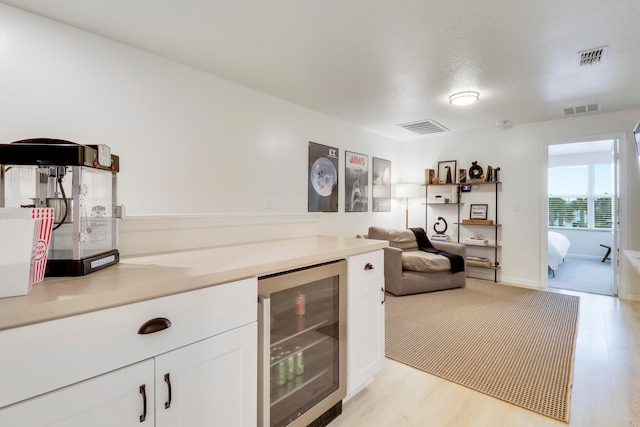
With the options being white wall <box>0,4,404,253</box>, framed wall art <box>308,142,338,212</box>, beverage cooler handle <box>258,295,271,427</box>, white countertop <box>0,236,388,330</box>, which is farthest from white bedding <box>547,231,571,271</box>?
beverage cooler handle <box>258,295,271,427</box>

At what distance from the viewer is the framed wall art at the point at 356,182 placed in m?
4.28

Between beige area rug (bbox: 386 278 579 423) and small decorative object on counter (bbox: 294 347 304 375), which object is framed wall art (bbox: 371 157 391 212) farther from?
small decorative object on counter (bbox: 294 347 304 375)

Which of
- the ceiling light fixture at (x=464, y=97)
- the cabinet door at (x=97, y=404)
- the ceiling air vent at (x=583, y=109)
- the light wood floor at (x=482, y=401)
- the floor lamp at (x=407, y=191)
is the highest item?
the ceiling air vent at (x=583, y=109)

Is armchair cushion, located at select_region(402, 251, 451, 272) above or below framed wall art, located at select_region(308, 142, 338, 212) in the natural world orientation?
below

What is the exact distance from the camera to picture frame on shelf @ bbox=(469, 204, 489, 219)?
4621mm

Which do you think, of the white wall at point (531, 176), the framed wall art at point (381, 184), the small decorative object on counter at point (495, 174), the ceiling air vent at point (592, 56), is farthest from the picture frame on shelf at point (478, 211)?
the ceiling air vent at point (592, 56)

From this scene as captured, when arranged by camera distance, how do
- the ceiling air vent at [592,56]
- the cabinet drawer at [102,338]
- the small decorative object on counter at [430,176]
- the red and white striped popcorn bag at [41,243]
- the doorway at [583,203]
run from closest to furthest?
1. the cabinet drawer at [102,338]
2. the red and white striped popcorn bag at [41,243]
3. the ceiling air vent at [592,56]
4. the small decorative object on counter at [430,176]
5. the doorway at [583,203]

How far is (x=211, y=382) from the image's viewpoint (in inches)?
38.7

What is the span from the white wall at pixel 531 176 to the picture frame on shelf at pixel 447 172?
0.13 meters

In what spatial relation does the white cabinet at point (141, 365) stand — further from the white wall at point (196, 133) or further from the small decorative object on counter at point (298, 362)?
the white wall at point (196, 133)

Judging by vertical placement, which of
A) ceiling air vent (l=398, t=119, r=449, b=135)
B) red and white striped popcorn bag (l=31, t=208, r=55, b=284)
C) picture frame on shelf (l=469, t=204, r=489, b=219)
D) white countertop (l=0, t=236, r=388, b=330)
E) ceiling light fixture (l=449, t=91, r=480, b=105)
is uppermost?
ceiling air vent (l=398, t=119, r=449, b=135)

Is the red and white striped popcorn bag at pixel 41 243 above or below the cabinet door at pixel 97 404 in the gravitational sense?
above

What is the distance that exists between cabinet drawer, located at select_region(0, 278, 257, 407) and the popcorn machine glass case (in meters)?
0.28

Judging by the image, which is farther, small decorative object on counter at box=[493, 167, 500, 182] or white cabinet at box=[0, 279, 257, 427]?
small decorative object on counter at box=[493, 167, 500, 182]
